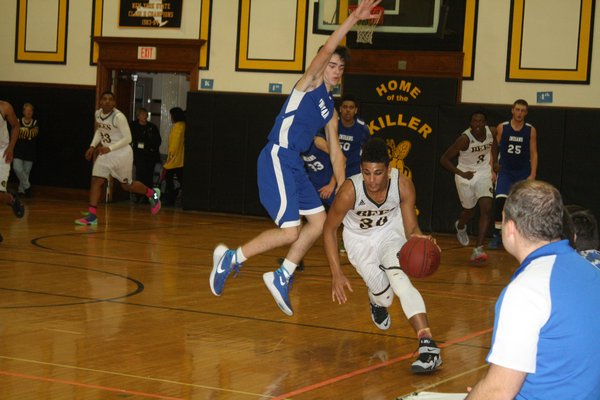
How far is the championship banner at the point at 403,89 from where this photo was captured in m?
14.4

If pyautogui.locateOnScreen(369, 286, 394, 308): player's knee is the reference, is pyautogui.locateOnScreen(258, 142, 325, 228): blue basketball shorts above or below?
above

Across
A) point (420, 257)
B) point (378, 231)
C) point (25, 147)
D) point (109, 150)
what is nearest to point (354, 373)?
point (420, 257)

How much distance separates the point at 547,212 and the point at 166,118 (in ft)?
59.0

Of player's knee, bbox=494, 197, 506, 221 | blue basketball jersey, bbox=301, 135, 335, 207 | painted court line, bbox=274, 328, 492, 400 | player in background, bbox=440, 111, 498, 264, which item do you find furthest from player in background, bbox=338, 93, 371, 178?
painted court line, bbox=274, 328, 492, 400

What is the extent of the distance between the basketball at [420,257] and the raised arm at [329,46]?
128 centimetres

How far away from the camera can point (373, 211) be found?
5852 millimetres

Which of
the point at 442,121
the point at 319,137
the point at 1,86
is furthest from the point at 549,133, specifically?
the point at 1,86

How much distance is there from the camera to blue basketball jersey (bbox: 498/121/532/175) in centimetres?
1157

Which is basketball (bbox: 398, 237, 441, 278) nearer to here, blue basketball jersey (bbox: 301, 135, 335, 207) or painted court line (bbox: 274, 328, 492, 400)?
painted court line (bbox: 274, 328, 492, 400)

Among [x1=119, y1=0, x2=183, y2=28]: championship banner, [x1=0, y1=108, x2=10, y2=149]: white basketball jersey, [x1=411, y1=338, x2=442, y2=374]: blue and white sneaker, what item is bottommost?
[x1=411, y1=338, x2=442, y2=374]: blue and white sneaker

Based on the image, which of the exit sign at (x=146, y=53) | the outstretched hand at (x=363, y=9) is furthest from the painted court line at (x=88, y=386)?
the exit sign at (x=146, y=53)

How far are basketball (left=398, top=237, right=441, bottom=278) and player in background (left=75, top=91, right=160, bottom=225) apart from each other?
7800 mm

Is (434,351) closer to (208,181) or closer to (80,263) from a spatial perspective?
(80,263)

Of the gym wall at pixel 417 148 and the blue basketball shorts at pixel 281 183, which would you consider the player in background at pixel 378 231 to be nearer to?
the blue basketball shorts at pixel 281 183
